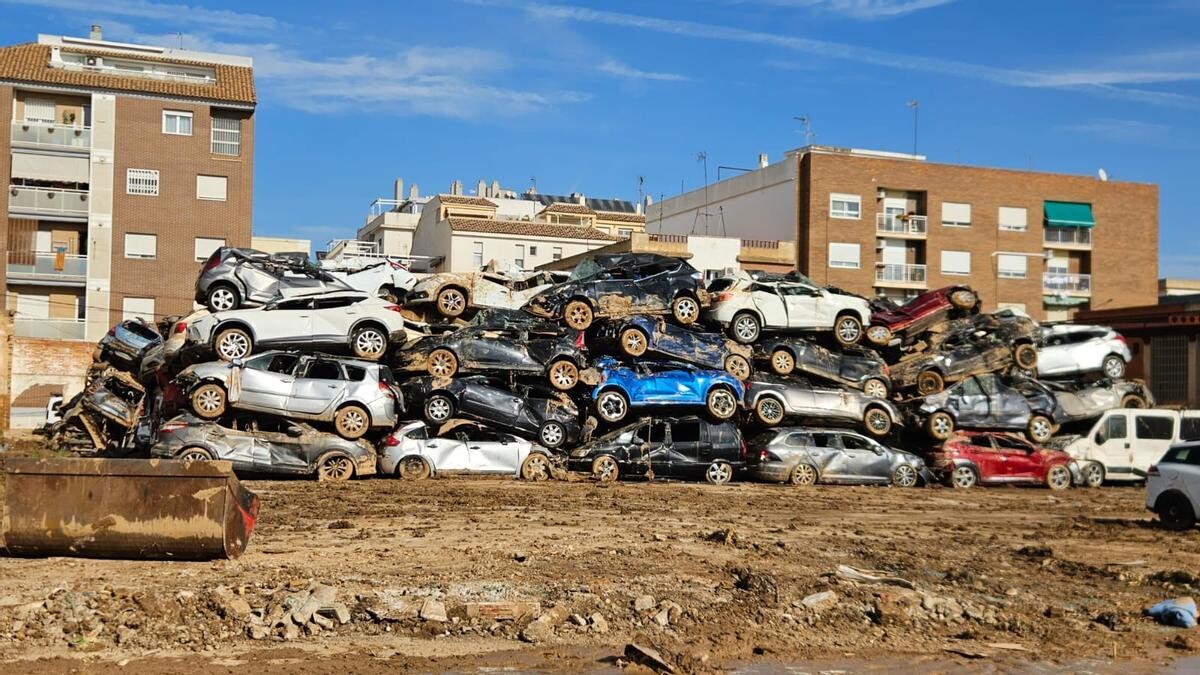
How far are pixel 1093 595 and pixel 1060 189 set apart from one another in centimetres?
4980

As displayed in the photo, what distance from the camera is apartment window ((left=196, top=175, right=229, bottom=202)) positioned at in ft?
147

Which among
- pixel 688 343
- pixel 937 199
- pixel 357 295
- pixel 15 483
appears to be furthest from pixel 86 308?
pixel 937 199

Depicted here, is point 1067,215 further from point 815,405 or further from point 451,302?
point 451,302

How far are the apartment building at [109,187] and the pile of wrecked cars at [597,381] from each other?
58.1 ft

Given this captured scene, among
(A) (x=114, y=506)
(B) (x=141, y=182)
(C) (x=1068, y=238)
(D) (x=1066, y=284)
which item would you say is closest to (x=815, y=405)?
(A) (x=114, y=506)

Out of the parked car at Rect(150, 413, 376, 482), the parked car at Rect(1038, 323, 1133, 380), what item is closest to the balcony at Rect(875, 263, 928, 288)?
the parked car at Rect(1038, 323, 1133, 380)

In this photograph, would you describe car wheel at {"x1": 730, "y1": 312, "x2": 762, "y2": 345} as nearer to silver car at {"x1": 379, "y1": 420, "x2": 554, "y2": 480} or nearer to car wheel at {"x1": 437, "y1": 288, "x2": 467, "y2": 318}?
silver car at {"x1": 379, "y1": 420, "x2": 554, "y2": 480}

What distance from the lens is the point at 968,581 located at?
12.0 metres

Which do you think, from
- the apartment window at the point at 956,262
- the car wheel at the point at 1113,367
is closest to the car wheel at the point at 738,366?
the car wheel at the point at 1113,367

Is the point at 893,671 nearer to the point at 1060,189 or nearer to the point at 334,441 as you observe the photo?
the point at 334,441

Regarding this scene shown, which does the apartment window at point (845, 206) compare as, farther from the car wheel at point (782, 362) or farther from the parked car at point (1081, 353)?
the car wheel at point (782, 362)

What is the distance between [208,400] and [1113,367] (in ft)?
69.8

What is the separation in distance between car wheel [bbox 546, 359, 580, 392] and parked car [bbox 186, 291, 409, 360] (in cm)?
305

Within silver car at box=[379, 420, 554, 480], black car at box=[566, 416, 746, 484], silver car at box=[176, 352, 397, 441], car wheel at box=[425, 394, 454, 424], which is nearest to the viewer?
silver car at box=[176, 352, 397, 441]
